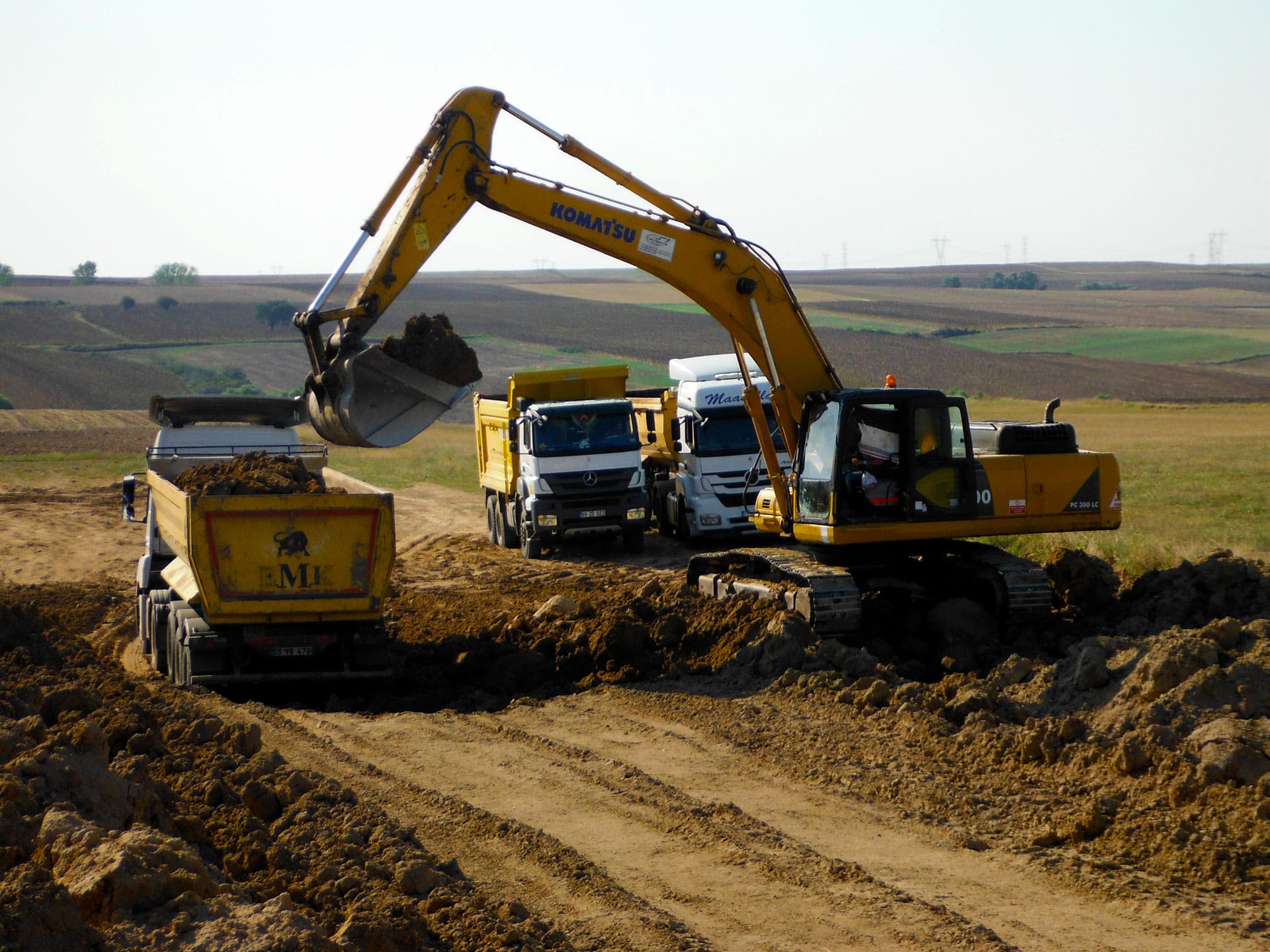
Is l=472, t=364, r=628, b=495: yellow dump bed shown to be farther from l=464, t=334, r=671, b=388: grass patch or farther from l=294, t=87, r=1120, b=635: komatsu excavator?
l=464, t=334, r=671, b=388: grass patch

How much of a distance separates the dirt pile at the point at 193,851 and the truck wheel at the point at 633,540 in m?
12.1

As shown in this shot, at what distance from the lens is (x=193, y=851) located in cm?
618

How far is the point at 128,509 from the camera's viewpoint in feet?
50.3

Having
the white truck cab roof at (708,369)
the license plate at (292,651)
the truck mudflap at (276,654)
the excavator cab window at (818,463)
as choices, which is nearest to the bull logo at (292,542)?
the truck mudflap at (276,654)

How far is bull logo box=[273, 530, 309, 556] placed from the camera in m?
11.6

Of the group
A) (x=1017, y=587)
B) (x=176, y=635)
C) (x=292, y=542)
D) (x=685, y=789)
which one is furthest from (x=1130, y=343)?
(x=685, y=789)

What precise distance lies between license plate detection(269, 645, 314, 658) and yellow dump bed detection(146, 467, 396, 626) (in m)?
0.28

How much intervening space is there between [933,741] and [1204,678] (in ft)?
6.26

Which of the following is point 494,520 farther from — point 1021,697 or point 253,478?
point 1021,697

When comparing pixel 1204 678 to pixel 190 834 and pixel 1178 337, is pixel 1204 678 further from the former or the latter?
pixel 1178 337

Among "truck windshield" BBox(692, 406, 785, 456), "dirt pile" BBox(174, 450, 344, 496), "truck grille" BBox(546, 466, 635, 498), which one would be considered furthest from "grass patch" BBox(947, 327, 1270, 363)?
"dirt pile" BBox(174, 450, 344, 496)

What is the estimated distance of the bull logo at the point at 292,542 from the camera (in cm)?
1158

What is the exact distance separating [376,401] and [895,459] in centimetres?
502

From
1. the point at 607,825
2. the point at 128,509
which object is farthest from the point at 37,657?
the point at 607,825
